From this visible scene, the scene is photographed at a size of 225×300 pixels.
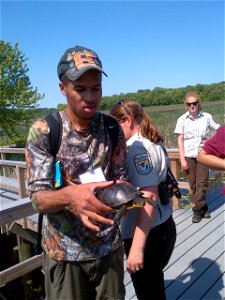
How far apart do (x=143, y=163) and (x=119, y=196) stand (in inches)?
18.2

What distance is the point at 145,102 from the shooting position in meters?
63.0

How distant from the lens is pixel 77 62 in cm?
142

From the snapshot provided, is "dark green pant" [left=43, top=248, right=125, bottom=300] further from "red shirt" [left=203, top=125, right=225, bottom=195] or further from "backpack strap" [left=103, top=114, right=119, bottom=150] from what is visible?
"red shirt" [left=203, top=125, right=225, bottom=195]

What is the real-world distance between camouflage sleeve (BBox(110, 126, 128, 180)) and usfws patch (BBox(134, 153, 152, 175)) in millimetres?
137

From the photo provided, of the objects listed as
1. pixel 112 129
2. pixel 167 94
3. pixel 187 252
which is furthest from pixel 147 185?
pixel 167 94

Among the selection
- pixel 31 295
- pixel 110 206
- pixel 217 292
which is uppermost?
pixel 110 206

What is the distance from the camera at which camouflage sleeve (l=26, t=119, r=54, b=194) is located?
140 cm

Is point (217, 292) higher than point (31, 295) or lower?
higher

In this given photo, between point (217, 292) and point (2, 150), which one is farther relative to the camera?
point (2, 150)

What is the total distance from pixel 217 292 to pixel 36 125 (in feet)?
7.48

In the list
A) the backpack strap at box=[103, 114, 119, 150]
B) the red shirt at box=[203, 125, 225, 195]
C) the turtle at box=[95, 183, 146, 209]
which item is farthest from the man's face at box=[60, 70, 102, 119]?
the red shirt at box=[203, 125, 225, 195]

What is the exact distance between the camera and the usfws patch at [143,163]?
173 centimetres

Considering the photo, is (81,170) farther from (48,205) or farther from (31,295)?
(31,295)

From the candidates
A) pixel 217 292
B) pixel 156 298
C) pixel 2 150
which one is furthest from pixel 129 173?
pixel 2 150
